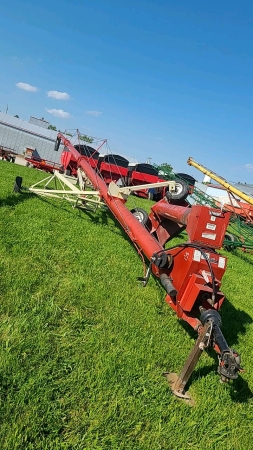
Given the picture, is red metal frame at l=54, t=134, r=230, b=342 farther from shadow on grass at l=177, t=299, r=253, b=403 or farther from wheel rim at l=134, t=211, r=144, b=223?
wheel rim at l=134, t=211, r=144, b=223

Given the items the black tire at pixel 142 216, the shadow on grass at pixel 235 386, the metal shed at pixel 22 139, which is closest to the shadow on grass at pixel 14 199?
the black tire at pixel 142 216

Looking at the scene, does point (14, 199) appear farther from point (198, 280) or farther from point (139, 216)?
point (198, 280)

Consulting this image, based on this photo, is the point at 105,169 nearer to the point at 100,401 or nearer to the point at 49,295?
the point at 49,295

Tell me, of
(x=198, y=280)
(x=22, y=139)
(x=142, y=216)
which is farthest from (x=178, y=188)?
(x=22, y=139)

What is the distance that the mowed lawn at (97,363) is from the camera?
85.0 inches

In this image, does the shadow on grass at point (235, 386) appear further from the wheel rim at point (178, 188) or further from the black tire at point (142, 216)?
the wheel rim at point (178, 188)

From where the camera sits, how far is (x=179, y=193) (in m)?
6.36

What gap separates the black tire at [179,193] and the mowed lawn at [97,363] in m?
1.92

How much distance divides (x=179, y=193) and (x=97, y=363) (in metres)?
4.25

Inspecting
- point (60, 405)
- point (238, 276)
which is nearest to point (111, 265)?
point (60, 405)

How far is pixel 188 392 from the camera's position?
111 inches

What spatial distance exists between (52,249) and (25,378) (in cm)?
267

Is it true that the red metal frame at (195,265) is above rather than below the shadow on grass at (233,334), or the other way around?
above

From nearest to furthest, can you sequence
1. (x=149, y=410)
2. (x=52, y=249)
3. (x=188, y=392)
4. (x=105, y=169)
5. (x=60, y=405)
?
1. (x=60, y=405)
2. (x=149, y=410)
3. (x=188, y=392)
4. (x=52, y=249)
5. (x=105, y=169)
